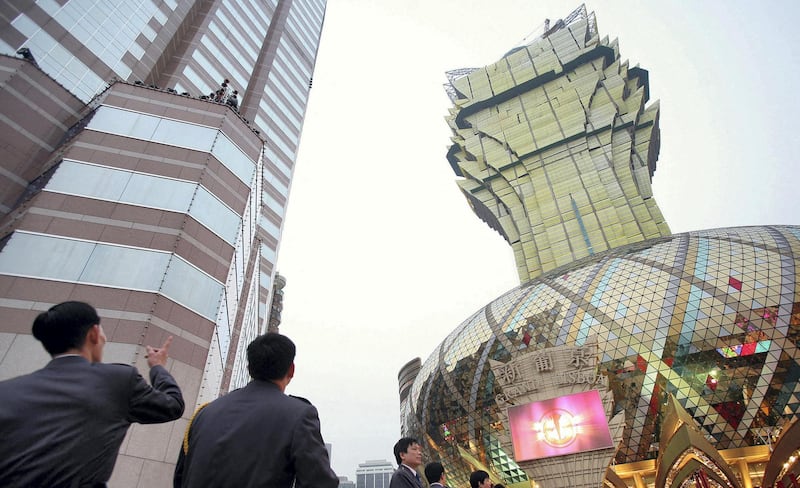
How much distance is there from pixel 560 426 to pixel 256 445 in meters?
15.5

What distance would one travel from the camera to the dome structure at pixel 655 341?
66.5 feet

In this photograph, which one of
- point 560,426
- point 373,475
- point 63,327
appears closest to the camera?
point 63,327

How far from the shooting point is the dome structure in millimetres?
20266

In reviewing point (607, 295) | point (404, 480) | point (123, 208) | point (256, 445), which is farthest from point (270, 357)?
point (607, 295)

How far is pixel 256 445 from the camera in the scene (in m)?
2.12

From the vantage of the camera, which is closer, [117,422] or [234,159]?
[117,422]

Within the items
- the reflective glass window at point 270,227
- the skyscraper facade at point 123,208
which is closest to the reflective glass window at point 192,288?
the skyscraper facade at point 123,208

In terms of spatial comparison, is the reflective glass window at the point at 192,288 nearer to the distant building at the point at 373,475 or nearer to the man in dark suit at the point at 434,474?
the man in dark suit at the point at 434,474

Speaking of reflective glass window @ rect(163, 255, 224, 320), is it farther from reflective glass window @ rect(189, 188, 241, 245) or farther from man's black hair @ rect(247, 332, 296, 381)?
man's black hair @ rect(247, 332, 296, 381)

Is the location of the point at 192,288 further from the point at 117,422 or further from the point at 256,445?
the point at 256,445

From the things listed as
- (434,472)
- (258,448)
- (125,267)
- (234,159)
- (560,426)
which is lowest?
(434,472)

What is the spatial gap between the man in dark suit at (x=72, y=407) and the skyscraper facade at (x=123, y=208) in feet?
28.7

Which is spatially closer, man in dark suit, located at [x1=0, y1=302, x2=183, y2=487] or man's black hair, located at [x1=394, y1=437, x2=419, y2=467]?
man in dark suit, located at [x1=0, y1=302, x2=183, y2=487]

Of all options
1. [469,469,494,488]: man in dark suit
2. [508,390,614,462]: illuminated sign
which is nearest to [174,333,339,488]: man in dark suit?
[469,469,494,488]: man in dark suit
